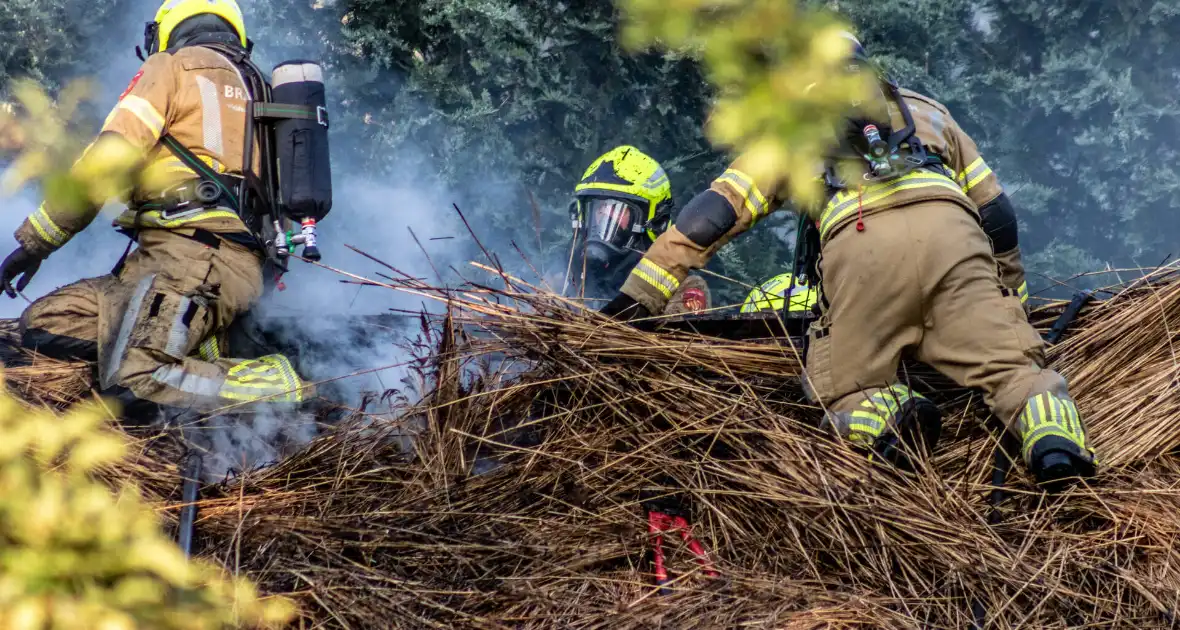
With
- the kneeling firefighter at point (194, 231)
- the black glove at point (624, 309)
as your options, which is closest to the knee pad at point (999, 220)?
the black glove at point (624, 309)

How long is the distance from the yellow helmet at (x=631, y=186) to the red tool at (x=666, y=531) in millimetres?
2690

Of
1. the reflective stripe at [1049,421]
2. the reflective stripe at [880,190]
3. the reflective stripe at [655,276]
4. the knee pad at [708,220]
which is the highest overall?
the reflective stripe at [880,190]

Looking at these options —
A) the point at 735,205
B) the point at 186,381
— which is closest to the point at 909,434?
the point at 735,205

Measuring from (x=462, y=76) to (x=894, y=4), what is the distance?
→ 285 cm

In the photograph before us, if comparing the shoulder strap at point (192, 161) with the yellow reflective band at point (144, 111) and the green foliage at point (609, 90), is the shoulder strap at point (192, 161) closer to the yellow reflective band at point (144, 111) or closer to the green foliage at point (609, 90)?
the yellow reflective band at point (144, 111)

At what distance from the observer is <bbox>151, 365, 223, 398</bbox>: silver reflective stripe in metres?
3.99

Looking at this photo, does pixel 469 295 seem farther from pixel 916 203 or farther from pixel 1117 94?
pixel 1117 94

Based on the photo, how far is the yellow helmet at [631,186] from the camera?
5.64 metres

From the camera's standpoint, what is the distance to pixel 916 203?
11.1 feet

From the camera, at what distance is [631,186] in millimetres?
5641

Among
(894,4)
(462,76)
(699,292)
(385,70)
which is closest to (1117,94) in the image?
(894,4)

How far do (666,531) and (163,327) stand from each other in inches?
86.7

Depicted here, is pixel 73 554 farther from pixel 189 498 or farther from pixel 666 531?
pixel 189 498

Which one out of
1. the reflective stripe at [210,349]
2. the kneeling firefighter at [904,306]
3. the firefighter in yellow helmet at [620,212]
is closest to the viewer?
the kneeling firefighter at [904,306]
